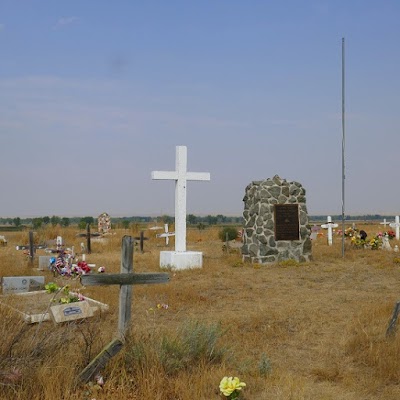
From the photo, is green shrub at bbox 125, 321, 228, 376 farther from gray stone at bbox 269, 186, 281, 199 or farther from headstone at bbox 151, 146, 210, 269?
gray stone at bbox 269, 186, 281, 199

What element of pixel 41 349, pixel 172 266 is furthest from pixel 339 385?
pixel 172 266

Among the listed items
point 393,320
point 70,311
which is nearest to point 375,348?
point 393,320

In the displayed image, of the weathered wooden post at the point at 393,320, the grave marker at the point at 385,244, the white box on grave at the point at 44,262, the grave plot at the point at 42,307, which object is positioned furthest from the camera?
the grave marker at the point at 385,244

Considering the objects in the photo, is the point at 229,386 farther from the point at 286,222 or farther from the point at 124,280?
the point at 286,222

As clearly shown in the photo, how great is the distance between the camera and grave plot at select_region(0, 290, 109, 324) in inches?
330

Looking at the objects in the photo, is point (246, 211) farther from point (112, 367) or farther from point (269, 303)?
point (112, 367)

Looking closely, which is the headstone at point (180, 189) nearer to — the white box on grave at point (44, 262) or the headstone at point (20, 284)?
the white box on grave at point (44, 262)

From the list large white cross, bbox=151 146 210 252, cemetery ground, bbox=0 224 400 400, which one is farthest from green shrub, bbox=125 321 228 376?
large white cross, bbox=151 146 210 252

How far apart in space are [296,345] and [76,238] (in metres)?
21.5

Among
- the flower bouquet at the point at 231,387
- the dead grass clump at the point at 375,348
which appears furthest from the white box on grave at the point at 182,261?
the flower bouquet at the point at 231,387

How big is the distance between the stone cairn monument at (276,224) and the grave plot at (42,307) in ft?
26.6

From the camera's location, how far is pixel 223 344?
7.00 metres

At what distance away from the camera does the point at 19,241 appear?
92.7 feet

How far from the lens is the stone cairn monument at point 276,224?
17391 mm
